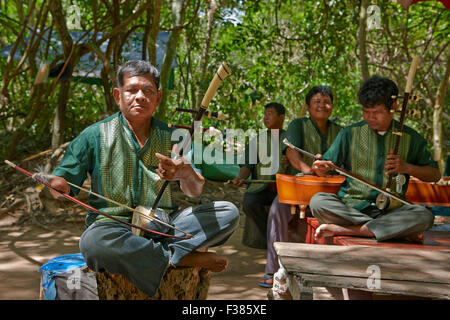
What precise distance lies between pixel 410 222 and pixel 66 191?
2128 mm

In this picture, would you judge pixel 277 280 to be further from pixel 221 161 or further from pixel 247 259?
pixel 221 161

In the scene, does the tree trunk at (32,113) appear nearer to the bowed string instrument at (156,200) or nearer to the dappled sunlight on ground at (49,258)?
the dappled sunlight on ground at (49,258)

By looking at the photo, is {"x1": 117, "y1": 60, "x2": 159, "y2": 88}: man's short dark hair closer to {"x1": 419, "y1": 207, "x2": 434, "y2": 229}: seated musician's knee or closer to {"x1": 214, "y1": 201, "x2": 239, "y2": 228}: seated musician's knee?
{"x1": 214, "y1": 201, "x2": 239, "y2": 228}: seated musician's knee

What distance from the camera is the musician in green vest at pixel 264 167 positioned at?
492 cm

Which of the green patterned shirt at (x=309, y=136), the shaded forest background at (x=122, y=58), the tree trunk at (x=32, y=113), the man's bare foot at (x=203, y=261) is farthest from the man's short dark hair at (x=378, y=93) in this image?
the tree trunk at (x=32, y=113)

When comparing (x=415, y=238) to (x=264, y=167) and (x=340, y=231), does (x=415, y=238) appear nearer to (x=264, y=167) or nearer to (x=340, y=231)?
(x=340, y=231)

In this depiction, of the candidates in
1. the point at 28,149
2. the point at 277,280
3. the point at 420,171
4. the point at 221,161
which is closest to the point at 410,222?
the point at 420,171

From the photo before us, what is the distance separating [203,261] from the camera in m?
2.44

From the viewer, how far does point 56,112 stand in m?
6.81

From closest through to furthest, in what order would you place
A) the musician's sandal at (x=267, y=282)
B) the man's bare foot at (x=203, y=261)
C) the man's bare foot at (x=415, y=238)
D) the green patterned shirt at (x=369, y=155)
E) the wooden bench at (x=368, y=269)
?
the wooden bench at (x=368, y=269)
the man's bare foot at (x=203, y=261)
the man's bare foot at (x=415, y=238)
the green patterned shirt at (x=369, y=155)
the musician's sandal at (x=267, y=282)

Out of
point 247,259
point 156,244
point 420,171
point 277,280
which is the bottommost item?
point 247,259

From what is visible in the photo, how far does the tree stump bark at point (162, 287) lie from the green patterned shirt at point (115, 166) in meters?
0.31
